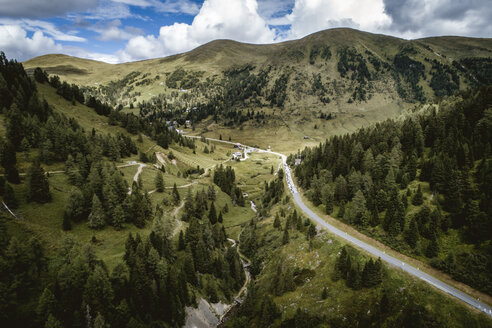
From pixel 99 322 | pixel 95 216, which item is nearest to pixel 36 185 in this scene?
pixel 95 216

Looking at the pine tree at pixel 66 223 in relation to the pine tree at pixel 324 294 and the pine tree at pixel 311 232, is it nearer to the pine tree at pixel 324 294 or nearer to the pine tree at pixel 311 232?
the pine tree at pixel 324 294

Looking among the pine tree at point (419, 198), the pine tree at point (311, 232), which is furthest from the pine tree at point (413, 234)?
the pine tree at point (311, 232)

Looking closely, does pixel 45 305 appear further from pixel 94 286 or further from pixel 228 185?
pixel 228 185

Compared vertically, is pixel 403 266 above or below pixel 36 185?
below

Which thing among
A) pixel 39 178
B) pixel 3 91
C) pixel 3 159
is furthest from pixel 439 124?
pixel 3 91

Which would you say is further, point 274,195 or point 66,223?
point 274,195

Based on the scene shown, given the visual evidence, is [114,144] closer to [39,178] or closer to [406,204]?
[39,178]
